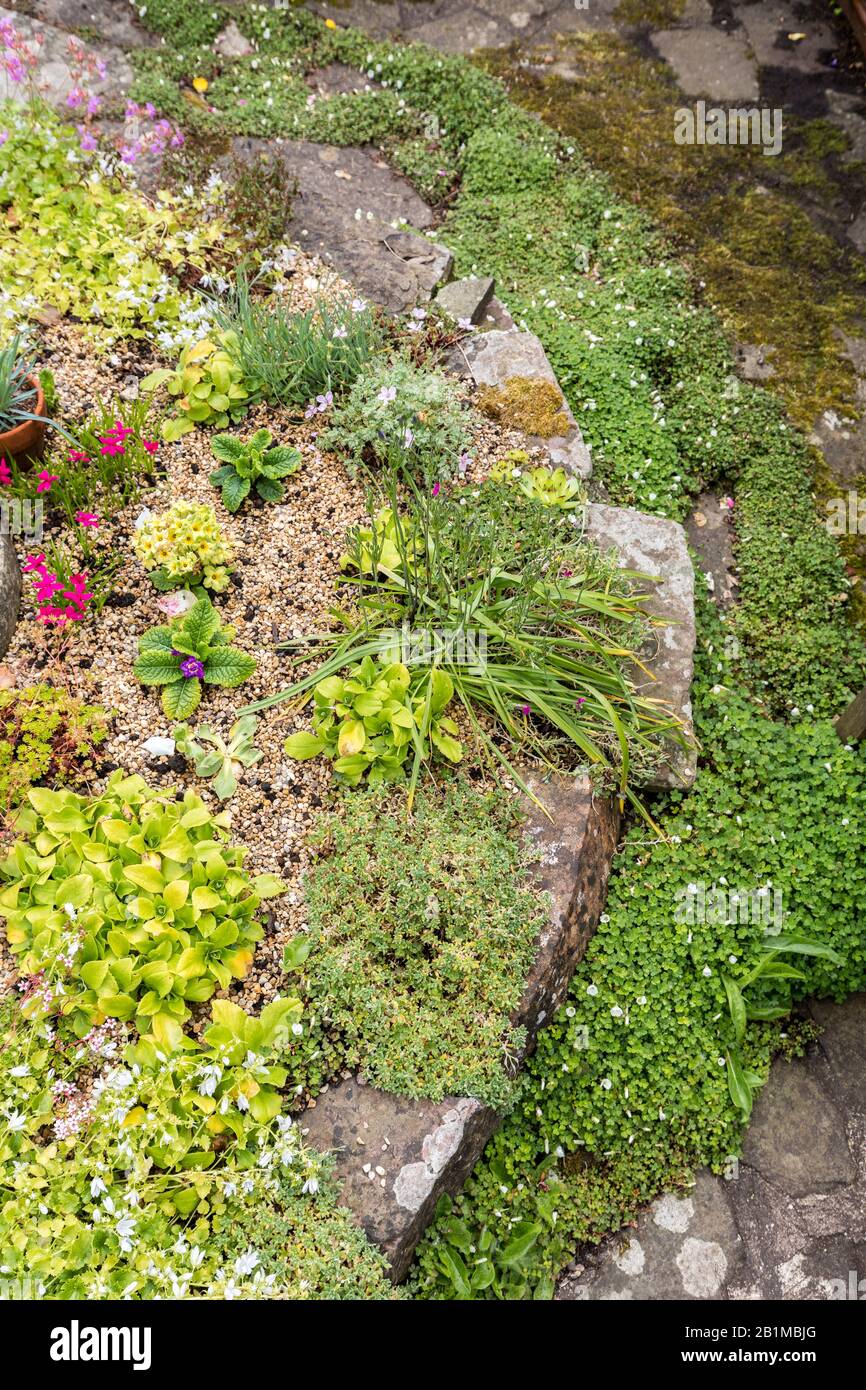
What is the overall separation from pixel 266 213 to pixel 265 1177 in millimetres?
4997

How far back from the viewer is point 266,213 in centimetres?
527

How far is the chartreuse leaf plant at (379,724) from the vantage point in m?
3.61

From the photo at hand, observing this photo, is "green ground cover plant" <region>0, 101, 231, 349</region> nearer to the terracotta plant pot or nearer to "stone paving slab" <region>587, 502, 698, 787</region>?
the terracotta plant pot

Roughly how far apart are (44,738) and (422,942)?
66.7 inches

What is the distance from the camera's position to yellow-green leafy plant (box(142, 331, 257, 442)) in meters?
4.53

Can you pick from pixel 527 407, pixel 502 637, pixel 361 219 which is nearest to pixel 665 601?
pixel 502 637

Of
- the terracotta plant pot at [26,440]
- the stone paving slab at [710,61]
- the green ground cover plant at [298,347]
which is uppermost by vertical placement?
the stone paving slab at [710,61]

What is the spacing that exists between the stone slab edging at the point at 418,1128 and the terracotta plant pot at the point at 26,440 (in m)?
2.88

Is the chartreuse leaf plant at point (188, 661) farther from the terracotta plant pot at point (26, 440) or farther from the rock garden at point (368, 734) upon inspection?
the terracotta plant pot at point (26, 440)

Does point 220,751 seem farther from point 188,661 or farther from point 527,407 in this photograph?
point 527,407

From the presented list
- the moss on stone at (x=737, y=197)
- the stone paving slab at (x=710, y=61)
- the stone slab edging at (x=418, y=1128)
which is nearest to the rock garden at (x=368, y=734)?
the stone slab edging at (x=418, y=1128)

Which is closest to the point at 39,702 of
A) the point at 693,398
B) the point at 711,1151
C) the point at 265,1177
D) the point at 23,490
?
the point at 23,490

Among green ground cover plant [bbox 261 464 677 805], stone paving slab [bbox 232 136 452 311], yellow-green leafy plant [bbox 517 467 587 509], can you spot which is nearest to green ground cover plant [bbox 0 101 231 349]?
stone paving slab [bbox 232 136 452 311]

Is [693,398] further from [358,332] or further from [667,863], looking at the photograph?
[667,863]
